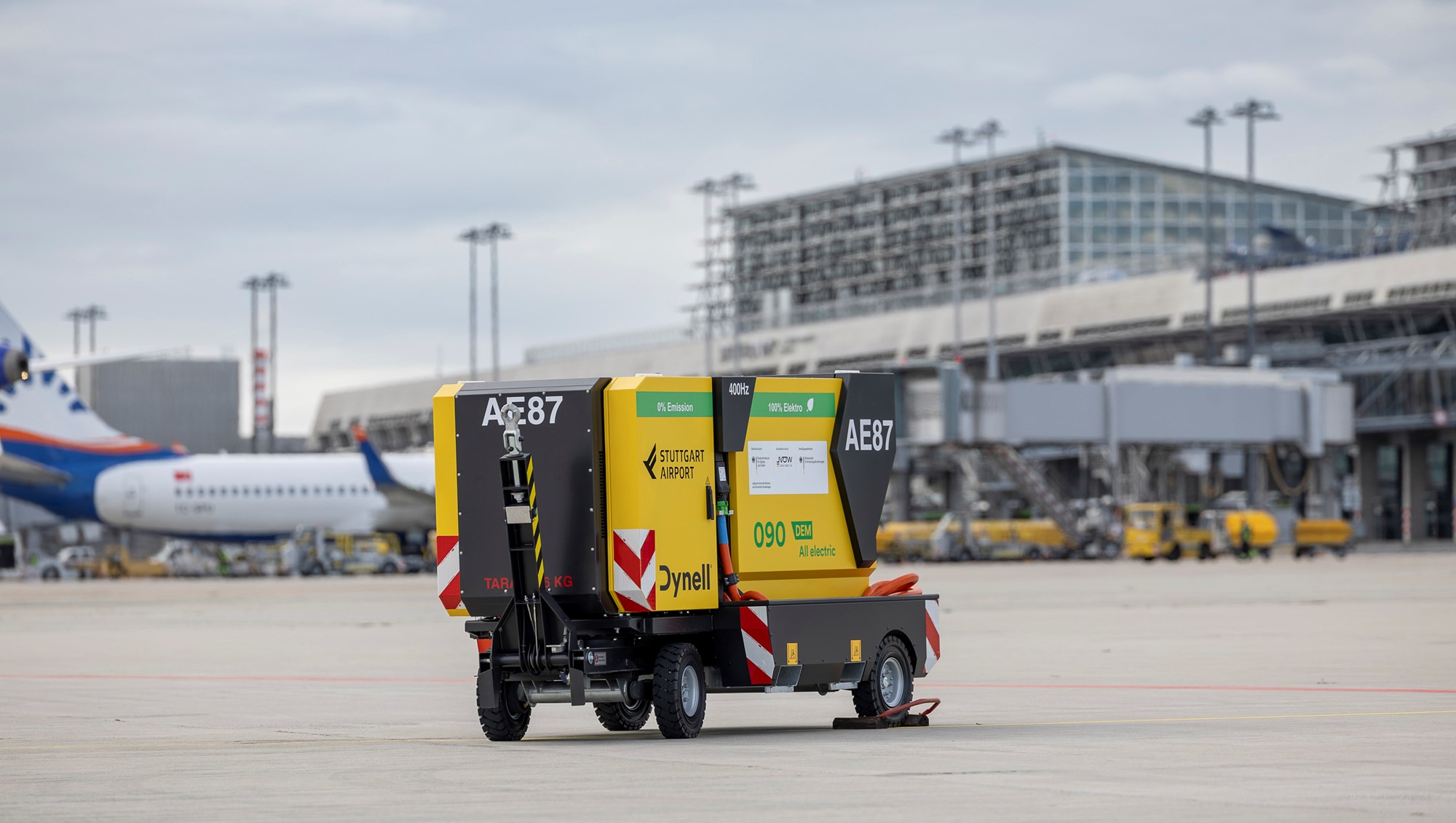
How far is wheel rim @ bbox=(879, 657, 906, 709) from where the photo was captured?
16.3 m

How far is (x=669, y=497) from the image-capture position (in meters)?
14.8

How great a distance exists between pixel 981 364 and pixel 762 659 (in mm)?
102365

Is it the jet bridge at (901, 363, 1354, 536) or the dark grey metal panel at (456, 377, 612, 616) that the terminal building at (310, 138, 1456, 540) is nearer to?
the jet bridge at (901, 363, 1354, 536)

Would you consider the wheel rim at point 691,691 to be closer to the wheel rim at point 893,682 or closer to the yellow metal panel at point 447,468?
the wheel rim at point 893,682

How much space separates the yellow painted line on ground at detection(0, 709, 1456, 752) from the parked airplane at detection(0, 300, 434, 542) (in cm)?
6076

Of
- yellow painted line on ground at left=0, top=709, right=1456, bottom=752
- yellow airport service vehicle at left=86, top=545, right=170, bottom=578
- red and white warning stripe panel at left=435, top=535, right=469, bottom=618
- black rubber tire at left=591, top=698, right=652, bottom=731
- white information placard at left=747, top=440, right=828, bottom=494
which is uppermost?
white information placard at left=747, top=440, right=828, bottom=494

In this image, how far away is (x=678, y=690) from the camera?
1464 centimetres

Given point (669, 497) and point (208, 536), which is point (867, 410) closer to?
point (669, 497)

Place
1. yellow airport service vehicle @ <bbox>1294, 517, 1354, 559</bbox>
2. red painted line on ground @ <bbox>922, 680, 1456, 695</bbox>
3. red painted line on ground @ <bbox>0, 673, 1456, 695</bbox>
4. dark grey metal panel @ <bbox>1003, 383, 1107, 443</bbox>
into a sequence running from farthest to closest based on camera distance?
dark grey metal panel @ <bbox>1003, 383, 1107, 443</bbox> → yellow airport service vehicle @ <bbox>1294, 517, 1354, 559</bbox> → red painted line on ground @ <bbox>0, 673, 1456, 695</bbox> → red painted line on ground @ <bbox>922, 680, 1456, 695</bbox>

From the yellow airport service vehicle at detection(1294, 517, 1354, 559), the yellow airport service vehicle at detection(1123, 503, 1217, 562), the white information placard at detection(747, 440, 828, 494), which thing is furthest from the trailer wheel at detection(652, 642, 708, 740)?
the yellow airport service vehicle at detection(1294, 517, 1354, 559)

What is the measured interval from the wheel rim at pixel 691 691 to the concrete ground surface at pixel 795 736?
389 mm

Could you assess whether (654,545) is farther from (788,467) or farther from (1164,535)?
(1164,535)

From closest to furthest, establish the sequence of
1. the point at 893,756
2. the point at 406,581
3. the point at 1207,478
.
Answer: the point at 893,756 → the point at 406,581 → the point at 1207,478

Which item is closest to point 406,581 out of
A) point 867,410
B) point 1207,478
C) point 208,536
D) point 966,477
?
point 208,536
